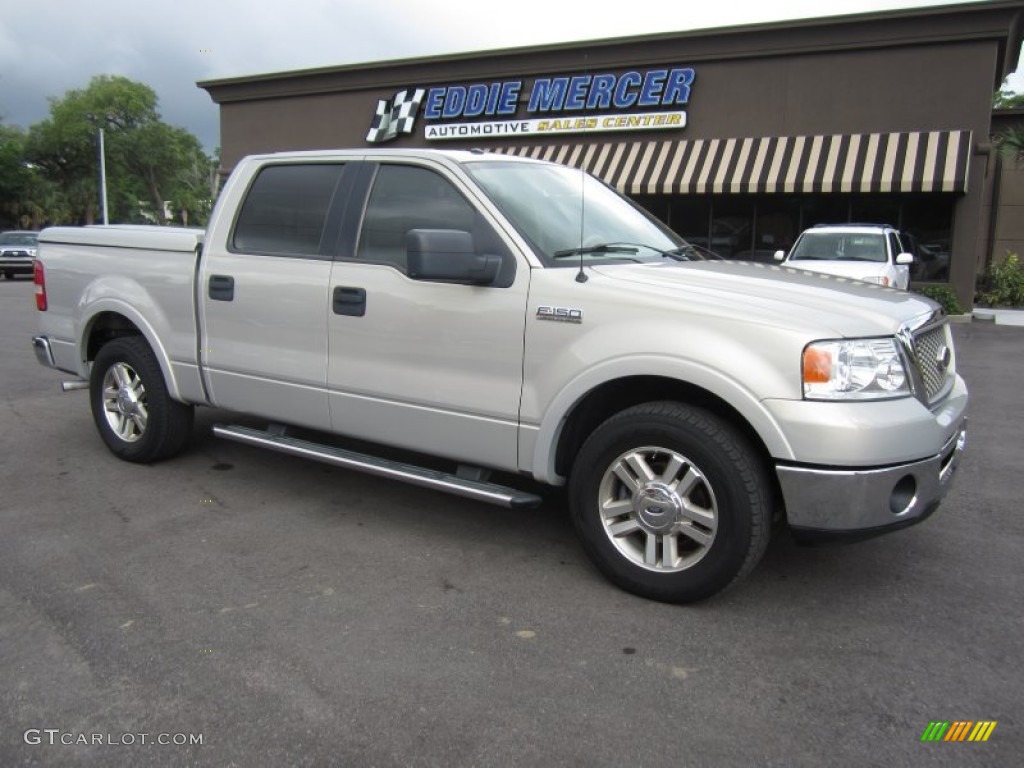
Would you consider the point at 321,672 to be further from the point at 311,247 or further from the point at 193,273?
the point at 193,273

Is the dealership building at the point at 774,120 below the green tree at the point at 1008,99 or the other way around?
below

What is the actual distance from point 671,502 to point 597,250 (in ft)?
4.37

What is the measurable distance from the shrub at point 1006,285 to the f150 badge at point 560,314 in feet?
65.6

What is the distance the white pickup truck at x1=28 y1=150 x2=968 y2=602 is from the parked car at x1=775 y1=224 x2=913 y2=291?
879 cm

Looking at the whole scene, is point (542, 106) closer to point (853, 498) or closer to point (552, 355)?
point (552, 355)

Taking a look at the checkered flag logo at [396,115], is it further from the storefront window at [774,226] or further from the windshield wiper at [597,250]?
the windshield wiper at [597,250]

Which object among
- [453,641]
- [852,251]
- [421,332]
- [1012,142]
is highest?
[1012,142]

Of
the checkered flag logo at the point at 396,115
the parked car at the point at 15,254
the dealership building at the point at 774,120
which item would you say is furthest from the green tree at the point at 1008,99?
the parked car at the point at 15,254

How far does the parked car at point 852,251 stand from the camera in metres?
12.5

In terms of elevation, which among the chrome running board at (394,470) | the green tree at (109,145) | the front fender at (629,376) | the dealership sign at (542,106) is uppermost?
the green tree at (109,145)

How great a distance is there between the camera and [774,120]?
59.0 ft

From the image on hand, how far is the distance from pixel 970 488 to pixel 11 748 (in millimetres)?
5174

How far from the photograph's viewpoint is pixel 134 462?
5.42 metres

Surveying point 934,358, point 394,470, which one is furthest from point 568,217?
point 934,358
